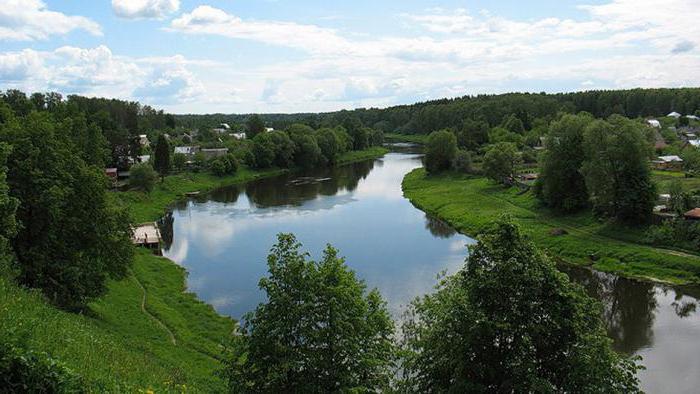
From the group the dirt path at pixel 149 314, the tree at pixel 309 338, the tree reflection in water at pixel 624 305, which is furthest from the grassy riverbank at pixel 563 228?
the dirt path at pixel 149 314

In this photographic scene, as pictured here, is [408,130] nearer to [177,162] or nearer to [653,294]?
[177,162]

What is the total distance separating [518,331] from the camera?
14.4 meters

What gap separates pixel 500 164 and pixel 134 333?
53378mm

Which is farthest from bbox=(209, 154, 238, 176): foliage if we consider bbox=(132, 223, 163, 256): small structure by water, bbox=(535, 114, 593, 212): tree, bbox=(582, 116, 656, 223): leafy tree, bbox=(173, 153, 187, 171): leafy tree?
bbox=(582, 116, 656, 223): leafy tree

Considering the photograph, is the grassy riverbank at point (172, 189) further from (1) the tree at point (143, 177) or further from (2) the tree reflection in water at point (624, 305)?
(2) the tree reflection in water at point (624, 305)

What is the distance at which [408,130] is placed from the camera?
188 meters

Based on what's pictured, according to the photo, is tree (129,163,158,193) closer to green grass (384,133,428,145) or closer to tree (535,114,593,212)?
tree (535,114,593,212)

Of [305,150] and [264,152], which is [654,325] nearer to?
[264,152]

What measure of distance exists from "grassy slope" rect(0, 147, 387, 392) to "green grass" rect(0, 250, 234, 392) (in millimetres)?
35

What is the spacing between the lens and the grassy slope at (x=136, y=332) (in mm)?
13367

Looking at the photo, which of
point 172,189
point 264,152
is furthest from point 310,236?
point 264,152

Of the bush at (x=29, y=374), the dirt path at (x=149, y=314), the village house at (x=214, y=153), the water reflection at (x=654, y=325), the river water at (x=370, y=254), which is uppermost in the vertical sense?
the bush at (x=29, y=374)

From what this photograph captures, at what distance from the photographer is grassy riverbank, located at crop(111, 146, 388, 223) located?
6107 cm

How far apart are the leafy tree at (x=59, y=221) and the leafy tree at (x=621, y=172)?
117 ft
